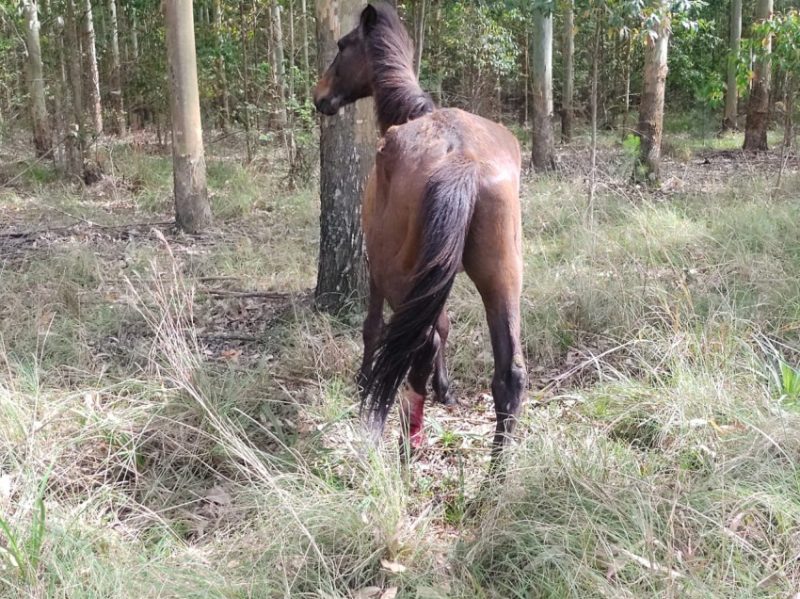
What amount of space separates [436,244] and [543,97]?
8.38 meters

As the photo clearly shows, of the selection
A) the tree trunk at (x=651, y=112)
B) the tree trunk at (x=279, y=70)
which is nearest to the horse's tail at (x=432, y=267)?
the tree trunk at (x=651, y=112)

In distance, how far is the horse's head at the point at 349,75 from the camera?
363cm

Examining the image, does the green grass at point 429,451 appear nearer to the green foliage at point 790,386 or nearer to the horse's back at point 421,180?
the green foliage at point 790,386

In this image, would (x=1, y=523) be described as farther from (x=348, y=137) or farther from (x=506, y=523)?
(x=348, y=137)

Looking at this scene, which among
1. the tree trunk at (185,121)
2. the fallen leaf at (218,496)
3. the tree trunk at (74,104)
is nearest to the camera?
the fallen leaf at (218,496)

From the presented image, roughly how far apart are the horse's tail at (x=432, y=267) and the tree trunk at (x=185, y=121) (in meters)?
5.08

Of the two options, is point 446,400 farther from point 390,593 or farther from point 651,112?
point 651,112

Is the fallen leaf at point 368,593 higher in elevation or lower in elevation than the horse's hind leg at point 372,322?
lower

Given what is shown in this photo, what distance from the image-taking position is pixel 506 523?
2.28 metres

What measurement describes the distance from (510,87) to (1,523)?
69.9 feet

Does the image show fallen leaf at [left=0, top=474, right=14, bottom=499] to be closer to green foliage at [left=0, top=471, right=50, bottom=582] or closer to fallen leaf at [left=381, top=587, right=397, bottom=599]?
green foliage at [left=0, top=471, right=50, bottom=582]

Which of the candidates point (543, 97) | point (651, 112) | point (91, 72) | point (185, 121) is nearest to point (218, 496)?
point (185, 121)

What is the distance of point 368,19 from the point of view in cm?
Result: 357

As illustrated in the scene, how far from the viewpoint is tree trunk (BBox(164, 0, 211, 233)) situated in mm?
6762
